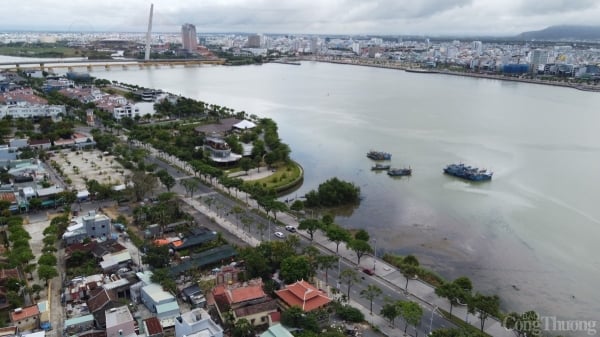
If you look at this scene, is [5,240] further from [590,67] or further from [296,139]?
[590,67]

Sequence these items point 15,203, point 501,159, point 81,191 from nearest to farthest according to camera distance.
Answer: point 15,203 < point 81,191 < point 501,159

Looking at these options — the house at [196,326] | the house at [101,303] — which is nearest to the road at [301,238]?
the house at [196,326]

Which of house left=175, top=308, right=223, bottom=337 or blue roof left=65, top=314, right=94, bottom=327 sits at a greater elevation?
house left=175, top=308, right=223, bottom=337

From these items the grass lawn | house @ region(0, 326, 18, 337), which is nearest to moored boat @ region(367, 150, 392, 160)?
the grass lawn

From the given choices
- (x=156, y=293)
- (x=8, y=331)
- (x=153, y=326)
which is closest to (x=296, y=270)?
(x=156, y=293)

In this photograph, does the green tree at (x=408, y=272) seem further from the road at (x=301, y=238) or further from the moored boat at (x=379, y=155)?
the moored boat at (x=379, y=155)

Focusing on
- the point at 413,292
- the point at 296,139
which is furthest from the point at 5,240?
the point at 296,139

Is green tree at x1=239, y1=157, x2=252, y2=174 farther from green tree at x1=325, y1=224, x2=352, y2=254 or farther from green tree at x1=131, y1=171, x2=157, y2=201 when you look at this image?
green tree at x1=325, y1=224, x2=352, y2=254
